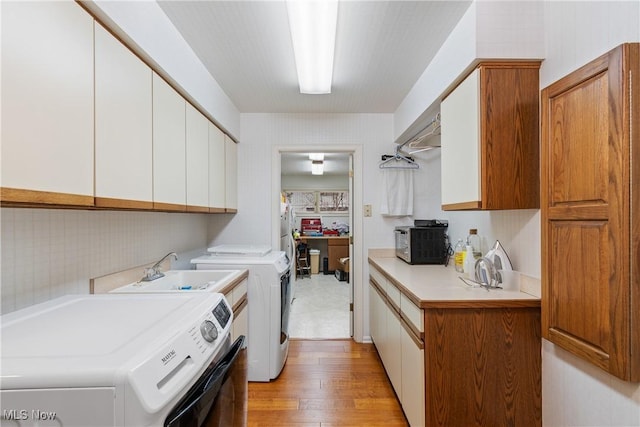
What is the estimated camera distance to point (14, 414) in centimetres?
66

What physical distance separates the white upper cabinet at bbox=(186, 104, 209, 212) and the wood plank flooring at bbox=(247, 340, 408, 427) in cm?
143

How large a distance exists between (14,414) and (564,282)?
1.79m

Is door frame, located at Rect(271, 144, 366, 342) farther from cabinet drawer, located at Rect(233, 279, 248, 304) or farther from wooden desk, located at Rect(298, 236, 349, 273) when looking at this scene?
wooden desk, located at Rect(298, 236, 349, 273)

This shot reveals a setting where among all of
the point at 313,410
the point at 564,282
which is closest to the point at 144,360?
the point at 564,282

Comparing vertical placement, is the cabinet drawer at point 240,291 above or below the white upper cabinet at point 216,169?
below

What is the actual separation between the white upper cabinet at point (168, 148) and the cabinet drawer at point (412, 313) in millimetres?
1424

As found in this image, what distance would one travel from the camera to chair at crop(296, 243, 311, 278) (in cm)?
648

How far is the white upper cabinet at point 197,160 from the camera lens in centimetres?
201

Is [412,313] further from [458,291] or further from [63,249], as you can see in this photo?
[63,249]

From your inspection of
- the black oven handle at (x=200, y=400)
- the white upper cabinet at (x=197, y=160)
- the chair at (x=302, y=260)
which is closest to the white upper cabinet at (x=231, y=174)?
the white upper cabinet at (x=197, y=160)

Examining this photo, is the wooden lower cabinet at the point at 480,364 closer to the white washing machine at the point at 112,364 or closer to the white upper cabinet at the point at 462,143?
the white upper cabinet at the point at 462,143

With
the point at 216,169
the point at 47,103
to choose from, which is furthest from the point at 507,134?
the point at 216,169

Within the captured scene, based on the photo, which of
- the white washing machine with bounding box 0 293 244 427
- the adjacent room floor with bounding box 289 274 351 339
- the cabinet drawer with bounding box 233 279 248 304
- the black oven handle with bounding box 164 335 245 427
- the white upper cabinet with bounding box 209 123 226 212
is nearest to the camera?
the white washing machine with bounding box 0 293 244 427

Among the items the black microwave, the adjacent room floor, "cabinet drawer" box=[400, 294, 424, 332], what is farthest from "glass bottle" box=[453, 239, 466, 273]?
the adjacent room floor
